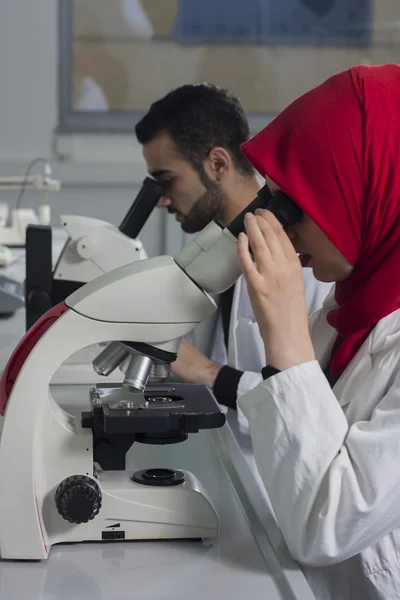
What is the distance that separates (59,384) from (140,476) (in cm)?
71

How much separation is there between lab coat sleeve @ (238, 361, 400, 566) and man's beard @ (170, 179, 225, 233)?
145 centimetres

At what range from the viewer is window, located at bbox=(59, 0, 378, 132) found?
4.12 meters

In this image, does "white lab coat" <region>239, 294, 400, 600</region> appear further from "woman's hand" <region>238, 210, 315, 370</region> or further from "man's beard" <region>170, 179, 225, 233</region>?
"man's beard" <region>170, 179, 225, 233</region>

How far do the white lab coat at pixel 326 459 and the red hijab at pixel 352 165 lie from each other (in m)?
0.13

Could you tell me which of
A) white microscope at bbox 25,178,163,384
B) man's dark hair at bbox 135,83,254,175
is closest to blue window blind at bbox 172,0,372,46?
man's dark hair at bbox 135,83,254,175

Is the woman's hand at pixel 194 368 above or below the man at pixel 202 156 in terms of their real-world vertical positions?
below

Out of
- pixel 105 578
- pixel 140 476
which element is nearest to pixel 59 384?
pixel 140 476

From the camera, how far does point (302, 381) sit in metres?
0.99

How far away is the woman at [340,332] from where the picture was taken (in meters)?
0.96

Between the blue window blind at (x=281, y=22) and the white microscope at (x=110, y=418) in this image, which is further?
the blue window blind at (x=281, y=22)

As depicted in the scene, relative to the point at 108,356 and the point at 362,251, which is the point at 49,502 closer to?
the point at 108,356

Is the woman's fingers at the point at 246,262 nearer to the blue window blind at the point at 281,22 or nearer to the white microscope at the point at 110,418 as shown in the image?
the white microscope at the point at 110,418

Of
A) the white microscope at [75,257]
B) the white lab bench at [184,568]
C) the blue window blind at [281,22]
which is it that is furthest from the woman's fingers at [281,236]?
the blue window blind at [281,22]

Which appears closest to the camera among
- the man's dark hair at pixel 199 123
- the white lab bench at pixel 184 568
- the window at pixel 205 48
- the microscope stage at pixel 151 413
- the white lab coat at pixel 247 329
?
the white lab bench at pixel 184 568
